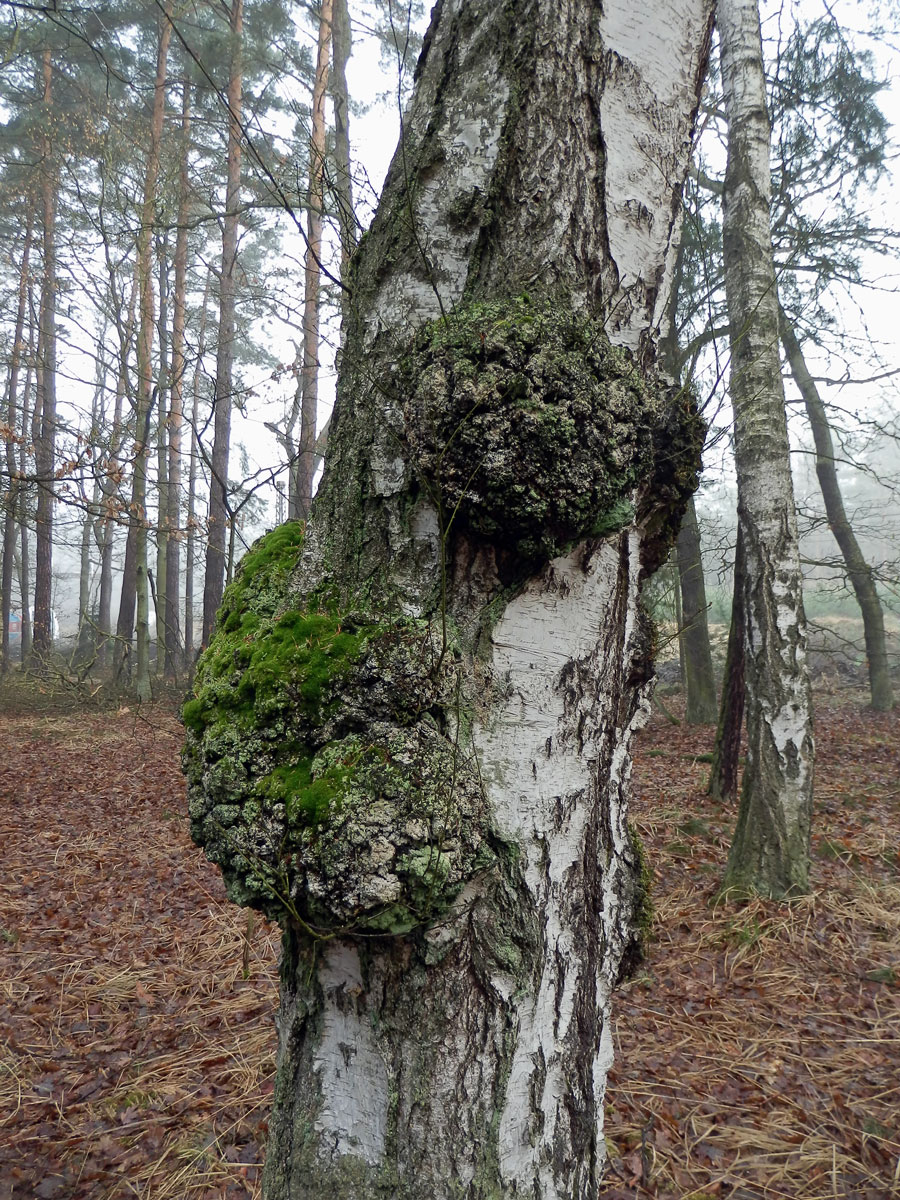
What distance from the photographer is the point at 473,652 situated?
1.11 metres

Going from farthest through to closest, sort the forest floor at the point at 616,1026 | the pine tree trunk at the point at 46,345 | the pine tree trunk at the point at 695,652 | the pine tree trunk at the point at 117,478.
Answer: the pine tree trunk at the point at 46,345 < the pine tree trunk at the point at 695,652 < the pine tree trunk at the point at 117,478 < the forest floor at the point at 616,1026

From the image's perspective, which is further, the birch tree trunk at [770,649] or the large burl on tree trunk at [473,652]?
the birch tree trunk at [770,649]

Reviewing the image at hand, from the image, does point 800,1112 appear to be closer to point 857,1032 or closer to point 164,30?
A: point 857,1032

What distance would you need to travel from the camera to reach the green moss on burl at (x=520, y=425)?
3.37ft

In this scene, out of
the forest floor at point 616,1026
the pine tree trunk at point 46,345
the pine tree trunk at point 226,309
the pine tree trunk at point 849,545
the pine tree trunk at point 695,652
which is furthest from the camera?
the pine tree trunk at point 46,345

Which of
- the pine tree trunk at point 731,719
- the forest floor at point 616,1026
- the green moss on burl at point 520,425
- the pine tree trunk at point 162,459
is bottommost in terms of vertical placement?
the forest floor at point 616,1026

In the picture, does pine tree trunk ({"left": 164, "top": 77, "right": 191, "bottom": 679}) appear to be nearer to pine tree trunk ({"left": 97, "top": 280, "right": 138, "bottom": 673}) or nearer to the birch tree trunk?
pine tree trunk ({"left": 97, "top": 280, "right": 138, "bottom": 673})

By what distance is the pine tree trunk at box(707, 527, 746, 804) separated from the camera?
226 inches

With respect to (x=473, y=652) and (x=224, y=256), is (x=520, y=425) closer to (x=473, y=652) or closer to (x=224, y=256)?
(x=473, y=652)

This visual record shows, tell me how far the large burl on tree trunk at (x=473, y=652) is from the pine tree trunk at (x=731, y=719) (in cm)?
442

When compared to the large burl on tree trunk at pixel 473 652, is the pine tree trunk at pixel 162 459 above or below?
above

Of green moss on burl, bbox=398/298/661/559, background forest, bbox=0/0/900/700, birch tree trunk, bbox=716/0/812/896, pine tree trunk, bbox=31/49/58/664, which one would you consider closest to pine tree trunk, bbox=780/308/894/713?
background forest, bbox=0/0/900/700

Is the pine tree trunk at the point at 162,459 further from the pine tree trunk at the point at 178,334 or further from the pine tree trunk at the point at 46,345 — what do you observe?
the pine tree trunk at the point at 46,345

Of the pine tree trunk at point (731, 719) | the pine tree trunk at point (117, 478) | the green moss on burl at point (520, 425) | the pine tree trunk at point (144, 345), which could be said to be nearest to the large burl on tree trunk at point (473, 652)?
the green moss on burl at point (520, 425)
